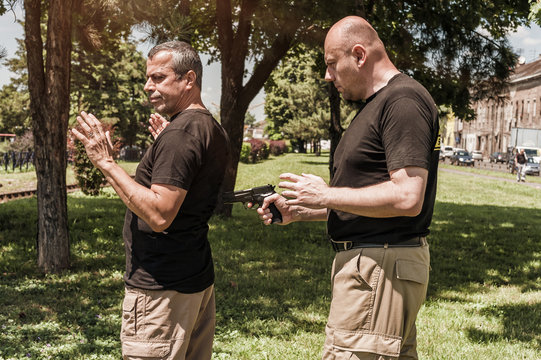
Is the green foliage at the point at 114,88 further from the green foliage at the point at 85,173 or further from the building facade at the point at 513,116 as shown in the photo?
the building facade at the point at 513,116

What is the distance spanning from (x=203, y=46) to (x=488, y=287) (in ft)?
38.6

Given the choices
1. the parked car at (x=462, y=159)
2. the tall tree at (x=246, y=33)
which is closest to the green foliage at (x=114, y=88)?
the parked car at (x=462, y=159)

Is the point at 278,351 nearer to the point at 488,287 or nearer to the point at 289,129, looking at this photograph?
the point at 488,287

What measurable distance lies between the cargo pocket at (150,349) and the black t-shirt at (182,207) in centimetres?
24

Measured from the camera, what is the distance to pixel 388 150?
6.97 ft

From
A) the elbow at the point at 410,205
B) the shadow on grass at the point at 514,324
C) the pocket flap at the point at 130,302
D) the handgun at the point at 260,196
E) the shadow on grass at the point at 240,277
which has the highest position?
the elbow at the point at 410,205

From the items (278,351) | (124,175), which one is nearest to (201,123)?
(124,175)

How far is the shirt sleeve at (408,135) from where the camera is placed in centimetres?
208

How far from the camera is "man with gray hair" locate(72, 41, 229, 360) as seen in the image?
2.29 metres

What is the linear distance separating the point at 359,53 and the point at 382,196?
605 millimetres

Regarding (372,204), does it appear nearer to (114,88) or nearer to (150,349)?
(150,349)

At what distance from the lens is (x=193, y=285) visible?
2.51 metres

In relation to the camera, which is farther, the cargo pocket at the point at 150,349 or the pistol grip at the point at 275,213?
the pistol grip at the point at 275,213

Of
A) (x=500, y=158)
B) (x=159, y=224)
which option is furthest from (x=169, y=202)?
(x=500, y=158)
